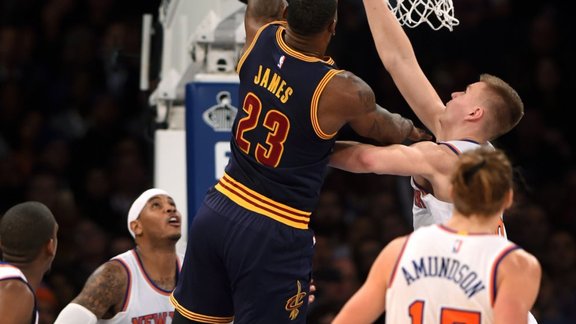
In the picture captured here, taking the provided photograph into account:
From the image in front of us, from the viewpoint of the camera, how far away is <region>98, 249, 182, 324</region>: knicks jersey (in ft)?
19.8

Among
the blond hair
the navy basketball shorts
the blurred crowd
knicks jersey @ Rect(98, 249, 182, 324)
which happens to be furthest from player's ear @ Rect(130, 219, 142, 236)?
the blurred crowd

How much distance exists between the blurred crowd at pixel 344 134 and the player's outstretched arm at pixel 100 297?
300 cm

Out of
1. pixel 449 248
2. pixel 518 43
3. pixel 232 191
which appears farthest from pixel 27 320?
A: pixel 518 43

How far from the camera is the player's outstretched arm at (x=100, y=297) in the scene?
5.73 m

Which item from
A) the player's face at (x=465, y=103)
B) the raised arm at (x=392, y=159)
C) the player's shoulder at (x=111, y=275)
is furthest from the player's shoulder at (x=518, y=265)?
the player's shoulder at (x=111, y=275)

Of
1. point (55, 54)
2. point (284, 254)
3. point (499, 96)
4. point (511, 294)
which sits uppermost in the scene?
point (499, 96)

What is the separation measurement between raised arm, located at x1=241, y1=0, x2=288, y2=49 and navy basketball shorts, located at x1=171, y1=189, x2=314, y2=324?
770mm

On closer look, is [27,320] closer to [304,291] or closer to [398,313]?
[304,291]

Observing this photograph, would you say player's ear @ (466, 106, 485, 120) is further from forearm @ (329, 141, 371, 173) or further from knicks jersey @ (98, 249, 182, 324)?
knicks jersey @ (98, 249, 182, 324)

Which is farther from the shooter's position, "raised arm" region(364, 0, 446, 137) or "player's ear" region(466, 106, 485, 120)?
"raised arm" region(364, 0, 446, 137)

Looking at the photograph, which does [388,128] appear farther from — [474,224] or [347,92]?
[474,224]

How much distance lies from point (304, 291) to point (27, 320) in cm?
130

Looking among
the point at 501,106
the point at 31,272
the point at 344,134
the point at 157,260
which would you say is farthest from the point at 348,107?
the point at 344,134

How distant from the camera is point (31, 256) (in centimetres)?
532
